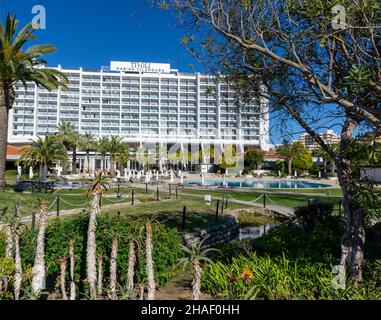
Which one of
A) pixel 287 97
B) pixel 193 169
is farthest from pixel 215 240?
pixel 193 169

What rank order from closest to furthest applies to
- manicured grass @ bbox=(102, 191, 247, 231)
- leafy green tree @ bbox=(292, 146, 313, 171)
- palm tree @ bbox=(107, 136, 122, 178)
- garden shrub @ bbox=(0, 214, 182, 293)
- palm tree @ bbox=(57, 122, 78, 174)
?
garden shrub @ bbox=(0, 214, 182, 293), manicured grass @ bbox=(102, 191, 247, 231), palm tree @ bbox=(57, 122, 78, 174), palm tree @ bbox=(107, 136, 122, 178), leafy green tree @ bbox=(292, 146, 313, 171)

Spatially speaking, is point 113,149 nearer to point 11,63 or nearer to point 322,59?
point 11,63

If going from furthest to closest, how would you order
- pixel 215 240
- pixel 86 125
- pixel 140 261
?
pixel 86 125
pixel 215 240
pixel 140 261

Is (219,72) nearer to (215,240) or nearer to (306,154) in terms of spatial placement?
(215,240)

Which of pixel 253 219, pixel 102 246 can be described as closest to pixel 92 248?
pixel 102 246

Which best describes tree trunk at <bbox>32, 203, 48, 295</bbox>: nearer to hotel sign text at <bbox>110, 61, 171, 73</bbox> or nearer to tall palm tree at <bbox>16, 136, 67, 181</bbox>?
tall palm tree at <bbox>16, 136, 67, 181</bbox>

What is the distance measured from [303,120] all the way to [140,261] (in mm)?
4106

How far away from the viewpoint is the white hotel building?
104 meters

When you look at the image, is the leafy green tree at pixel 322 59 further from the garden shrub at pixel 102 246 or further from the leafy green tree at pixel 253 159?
the leafy green tree at pixel 253 159

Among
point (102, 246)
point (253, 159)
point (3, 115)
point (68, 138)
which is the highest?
point (68, 138)

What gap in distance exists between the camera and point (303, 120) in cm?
665

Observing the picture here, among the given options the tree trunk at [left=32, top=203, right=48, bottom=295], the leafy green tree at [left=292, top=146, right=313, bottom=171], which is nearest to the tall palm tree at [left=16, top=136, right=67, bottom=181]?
the tree trunk at [left=32, top=203, right=48, bottom=295]

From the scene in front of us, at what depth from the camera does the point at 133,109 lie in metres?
110

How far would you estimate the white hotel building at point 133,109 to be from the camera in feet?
341
